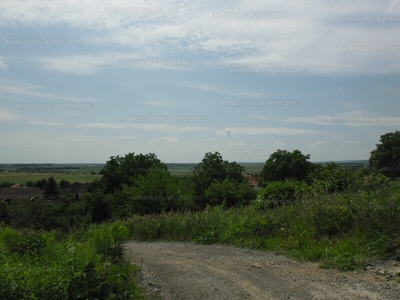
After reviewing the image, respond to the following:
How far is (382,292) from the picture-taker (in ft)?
18.8

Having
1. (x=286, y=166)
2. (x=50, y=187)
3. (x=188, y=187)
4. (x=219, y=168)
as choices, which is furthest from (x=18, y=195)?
(x=286, y=166)

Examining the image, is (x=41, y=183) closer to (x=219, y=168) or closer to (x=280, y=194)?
(x=219, y=168)

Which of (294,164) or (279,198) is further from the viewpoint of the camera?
(294,164)

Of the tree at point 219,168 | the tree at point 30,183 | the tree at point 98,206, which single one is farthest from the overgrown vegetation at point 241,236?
the tree at point 30,183

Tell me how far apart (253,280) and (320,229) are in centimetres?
334

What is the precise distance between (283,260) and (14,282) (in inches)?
217

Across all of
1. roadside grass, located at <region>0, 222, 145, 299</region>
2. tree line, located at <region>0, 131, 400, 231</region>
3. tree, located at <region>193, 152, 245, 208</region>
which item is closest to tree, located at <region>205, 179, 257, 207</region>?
tree line, located at <region>0, 131, 400, 231</region>

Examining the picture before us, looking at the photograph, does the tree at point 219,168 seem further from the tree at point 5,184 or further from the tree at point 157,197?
the tree at point 5,184

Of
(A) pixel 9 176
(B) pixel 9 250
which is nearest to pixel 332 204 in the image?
(B) pixel 9 250

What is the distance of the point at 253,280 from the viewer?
6.59 meters

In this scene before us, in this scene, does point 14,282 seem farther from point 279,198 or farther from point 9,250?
point 279,198

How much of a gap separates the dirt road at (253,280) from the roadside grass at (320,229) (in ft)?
1.84

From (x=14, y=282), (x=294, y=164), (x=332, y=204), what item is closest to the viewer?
(x=14, y=282)

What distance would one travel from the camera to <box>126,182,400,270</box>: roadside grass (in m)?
7.57
